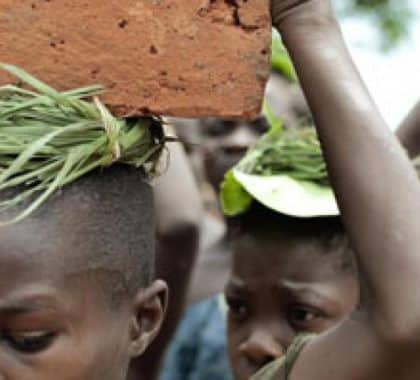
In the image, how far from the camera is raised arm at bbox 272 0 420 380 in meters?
3.03

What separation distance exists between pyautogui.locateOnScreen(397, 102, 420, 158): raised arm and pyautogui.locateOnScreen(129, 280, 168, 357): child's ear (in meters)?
0.93

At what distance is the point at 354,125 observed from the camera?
3117 millimetres

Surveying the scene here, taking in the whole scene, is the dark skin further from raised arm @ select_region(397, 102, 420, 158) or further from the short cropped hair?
raised arm @ select_region(397, 102, 420, 158)

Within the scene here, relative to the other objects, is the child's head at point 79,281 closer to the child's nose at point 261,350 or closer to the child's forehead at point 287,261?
the child's nose at point 261,350

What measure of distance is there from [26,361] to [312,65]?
0.82m

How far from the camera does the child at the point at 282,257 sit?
4203 mm

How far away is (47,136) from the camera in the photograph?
2.99 metres

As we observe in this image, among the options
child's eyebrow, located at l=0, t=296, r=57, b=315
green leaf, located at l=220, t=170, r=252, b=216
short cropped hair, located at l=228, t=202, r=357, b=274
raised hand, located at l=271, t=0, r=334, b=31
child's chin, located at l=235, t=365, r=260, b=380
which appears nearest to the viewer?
child's eyebrow, located at l=0, t=296, r=57, b=315

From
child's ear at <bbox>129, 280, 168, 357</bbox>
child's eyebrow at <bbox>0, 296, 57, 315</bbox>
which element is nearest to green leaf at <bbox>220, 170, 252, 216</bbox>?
child's ear at <bbox>129, 280, 168, 357</bbox>

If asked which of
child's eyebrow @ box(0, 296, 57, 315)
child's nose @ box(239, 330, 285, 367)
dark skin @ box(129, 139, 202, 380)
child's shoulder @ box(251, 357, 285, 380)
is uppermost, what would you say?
child's eyebrow @ box(0, 296, 57, 315)

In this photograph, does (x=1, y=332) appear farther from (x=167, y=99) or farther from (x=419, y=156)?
(x=419, y=156)

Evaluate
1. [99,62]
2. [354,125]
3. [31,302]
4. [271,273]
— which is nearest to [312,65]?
[354,125]

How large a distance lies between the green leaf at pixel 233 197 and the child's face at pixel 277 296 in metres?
0.13

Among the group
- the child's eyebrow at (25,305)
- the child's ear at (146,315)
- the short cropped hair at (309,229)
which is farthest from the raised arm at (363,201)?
the short cropped hair at (309,229)
